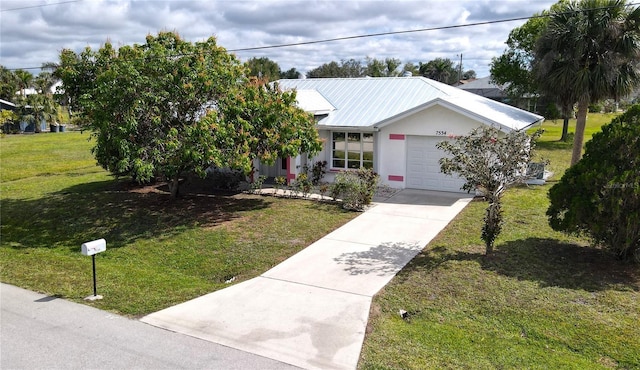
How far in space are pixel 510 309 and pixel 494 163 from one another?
3.51 m

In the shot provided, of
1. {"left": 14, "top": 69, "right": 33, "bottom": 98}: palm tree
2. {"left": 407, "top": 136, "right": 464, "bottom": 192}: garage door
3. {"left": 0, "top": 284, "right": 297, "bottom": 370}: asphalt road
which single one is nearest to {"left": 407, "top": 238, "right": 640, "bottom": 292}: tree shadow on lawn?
{"left": 0, "top": 284, "right": 297, "bottom": 370}: asphalt road

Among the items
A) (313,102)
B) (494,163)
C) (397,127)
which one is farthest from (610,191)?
(313,102)

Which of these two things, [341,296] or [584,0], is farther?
[584,0]

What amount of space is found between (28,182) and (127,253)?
43.8 ft

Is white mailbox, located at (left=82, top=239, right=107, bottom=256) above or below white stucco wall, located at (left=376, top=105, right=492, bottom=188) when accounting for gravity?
below

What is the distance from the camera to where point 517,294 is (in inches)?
342

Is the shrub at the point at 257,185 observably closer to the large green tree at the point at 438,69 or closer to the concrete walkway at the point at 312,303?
the concrete walkway at the point at 312,303

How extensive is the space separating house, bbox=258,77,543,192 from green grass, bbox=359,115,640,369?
252 inches

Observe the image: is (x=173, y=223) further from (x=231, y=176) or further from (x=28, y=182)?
(x=28, y=182)

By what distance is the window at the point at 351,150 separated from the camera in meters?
19.1

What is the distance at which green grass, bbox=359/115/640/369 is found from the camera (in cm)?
679

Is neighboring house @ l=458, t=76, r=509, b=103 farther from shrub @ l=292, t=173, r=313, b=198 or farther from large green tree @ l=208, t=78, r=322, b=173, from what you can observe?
large green tree @ l=208, t=78, r=322, b=173

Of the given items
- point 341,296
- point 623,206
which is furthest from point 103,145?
point 623,206

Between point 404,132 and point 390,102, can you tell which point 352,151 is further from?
point 390,102
